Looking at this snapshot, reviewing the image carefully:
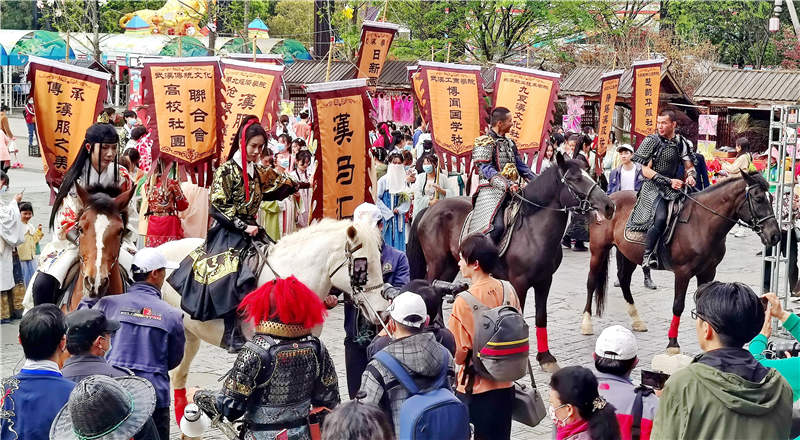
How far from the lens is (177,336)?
6.07m

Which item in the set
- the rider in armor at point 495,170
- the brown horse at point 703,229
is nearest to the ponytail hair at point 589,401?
the rider in armor at point 495,170

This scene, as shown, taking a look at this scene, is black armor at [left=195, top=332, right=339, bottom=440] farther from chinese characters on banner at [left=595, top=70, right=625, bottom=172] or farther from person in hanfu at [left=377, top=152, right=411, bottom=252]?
chinese characters on banner at [left=595, top=70, right=625, bottom=172]

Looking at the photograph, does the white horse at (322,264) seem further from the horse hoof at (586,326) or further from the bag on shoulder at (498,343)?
the horse hoof at (586,326)

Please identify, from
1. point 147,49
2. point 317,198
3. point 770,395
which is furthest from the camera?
point 147,49

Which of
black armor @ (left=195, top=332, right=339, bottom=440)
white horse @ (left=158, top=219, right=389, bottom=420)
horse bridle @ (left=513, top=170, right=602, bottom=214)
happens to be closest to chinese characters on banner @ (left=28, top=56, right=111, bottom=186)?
white horse @ (left=158, top=219, right=389, bottom=420)

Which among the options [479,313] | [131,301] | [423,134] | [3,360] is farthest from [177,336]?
[423,134]

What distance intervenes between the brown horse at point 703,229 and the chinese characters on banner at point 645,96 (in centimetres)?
343

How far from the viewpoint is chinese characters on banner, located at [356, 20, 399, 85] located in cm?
1438

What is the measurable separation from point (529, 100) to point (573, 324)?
9.59 ft

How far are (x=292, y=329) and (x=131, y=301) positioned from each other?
1.46 metres

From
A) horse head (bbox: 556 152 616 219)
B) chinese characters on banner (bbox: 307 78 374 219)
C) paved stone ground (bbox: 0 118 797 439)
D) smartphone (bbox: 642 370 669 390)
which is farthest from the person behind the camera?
horse head (bbox: 556 152 616 219)

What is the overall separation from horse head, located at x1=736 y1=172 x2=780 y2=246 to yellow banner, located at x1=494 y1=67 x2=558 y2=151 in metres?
2.76

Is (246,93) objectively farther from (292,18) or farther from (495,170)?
(292,18)

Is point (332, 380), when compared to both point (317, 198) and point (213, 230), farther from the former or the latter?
point (317, 198)
